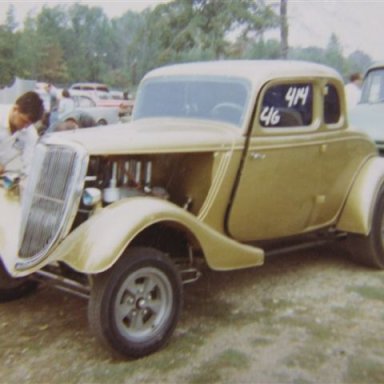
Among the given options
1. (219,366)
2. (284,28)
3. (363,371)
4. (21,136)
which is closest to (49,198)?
(21,136)

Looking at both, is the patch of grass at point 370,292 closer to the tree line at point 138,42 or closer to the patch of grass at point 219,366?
the patch of grass at point 219,366

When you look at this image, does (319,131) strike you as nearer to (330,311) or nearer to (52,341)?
(330,311)

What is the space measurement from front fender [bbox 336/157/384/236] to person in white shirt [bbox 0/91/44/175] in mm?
2925

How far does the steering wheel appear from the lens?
520 centimetres

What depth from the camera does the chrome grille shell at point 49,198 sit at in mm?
4258

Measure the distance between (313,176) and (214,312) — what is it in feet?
4.96

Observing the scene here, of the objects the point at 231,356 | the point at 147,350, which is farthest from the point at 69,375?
the point at 231,356

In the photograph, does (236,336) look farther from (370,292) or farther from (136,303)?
(370,292)

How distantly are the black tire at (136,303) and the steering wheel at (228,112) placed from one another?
57.8 inches

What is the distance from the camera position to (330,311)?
5.11 m

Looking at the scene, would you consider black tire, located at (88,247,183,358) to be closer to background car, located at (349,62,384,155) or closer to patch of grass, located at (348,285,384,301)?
patch of grass, located at (348,285,384,301)

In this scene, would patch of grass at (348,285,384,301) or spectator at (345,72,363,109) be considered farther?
spectator at (345,72,363,109)

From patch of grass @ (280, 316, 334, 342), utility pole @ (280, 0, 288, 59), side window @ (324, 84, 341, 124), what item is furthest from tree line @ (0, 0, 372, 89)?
patch of grass @ (280, 316, 334, 342)

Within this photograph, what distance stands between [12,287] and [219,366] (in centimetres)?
201
